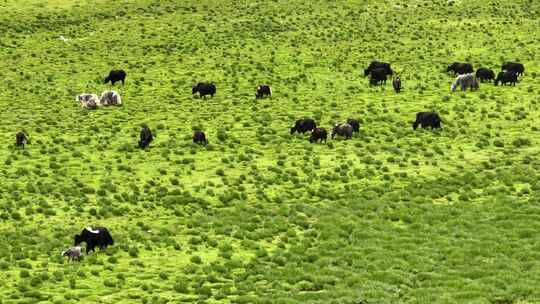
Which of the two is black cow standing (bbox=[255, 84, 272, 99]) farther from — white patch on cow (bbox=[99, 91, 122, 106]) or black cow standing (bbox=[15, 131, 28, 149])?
black cow standing (bbox=[15, 131, 28, 149])

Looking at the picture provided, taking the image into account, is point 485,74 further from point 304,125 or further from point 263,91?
point 304,125

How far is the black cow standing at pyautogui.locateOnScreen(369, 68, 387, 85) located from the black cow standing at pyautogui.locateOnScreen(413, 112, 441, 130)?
43.1 feet

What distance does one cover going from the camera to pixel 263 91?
60.5 m

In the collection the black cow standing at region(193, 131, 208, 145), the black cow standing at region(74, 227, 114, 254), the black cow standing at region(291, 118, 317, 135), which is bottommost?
the black cow standing at region(74, 227, 114, 254)

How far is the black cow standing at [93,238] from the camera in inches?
1188

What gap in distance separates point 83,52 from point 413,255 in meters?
55.7

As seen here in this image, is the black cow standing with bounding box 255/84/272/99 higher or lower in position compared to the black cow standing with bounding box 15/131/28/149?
higher

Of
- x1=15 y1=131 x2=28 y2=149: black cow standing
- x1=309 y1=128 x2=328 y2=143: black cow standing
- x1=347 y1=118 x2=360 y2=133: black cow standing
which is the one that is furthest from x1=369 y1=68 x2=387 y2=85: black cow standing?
x1=15 y1=131 x2=28 y2=149: black cow standing

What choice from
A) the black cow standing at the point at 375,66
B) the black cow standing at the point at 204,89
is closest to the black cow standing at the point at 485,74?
the black cow standing at the point at 375,66

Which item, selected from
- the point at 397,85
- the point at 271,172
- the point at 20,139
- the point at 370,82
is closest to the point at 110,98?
the point at 20,139

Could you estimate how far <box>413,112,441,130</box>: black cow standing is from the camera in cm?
4997

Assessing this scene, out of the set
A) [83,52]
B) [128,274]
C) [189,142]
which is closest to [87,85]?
[83,52]

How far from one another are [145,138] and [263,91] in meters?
15.0

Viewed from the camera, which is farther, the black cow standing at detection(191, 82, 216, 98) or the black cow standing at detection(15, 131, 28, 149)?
the black cow standing at detection(191, 82, 216, 98)
